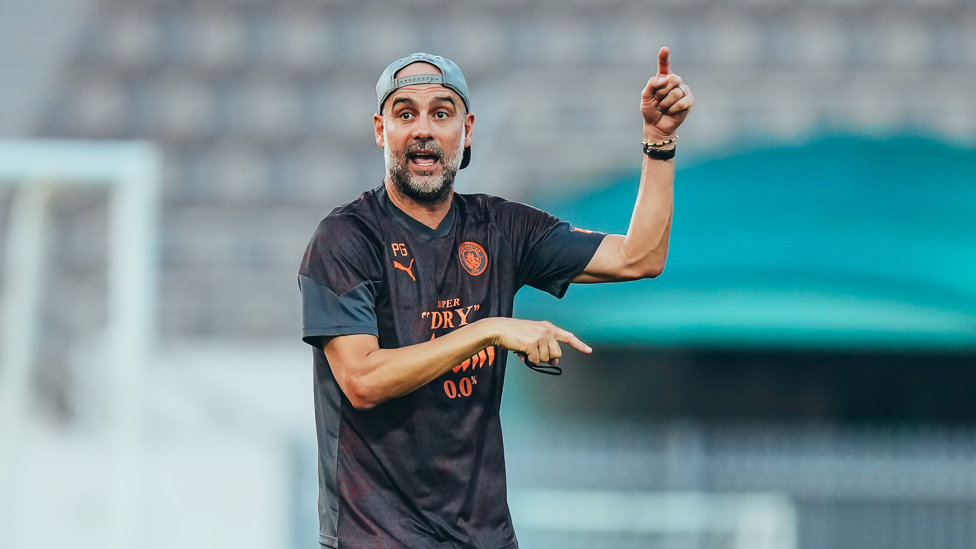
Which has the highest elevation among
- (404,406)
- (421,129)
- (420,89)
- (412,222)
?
(420,89)

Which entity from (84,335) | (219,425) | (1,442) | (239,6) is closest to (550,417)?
(1,442)

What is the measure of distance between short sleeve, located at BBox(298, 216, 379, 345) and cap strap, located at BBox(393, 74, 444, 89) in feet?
1.22

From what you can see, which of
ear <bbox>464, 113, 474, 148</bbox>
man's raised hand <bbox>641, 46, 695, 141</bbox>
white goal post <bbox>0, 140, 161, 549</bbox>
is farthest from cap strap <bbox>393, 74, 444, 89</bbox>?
white goal post <bbox>0, 140, 161, 549</bbox>

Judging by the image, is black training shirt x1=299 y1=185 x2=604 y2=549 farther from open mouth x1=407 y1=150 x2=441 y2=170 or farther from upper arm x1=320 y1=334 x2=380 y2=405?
open mouth x1=407 y1=150 x2=441 y2=170

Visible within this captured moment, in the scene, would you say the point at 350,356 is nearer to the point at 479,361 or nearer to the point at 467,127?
the point at 479,361

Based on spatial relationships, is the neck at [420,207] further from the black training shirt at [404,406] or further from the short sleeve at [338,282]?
the short sleeve at [338,282]

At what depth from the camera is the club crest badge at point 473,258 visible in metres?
2.70

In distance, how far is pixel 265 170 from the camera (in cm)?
1952

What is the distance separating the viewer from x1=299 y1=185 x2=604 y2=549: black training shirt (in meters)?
2.53

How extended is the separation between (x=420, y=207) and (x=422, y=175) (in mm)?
103

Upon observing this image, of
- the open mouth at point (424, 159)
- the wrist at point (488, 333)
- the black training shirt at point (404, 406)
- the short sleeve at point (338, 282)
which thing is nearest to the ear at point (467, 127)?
the open mouth at point (424, 159)

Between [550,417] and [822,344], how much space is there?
276 centimetres

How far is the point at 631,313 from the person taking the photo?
870 centimetres

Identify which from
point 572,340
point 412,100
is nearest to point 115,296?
point 412,100
